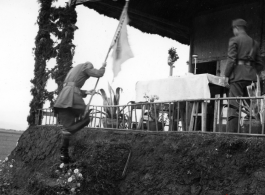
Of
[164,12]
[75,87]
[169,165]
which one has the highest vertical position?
[164,12]

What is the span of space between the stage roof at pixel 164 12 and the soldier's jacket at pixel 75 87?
4.47m

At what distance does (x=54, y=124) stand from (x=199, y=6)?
17.1 feet

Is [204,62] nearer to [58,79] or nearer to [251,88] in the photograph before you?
[58,79]

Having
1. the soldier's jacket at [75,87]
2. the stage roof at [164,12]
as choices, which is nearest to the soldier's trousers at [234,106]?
the soldier's jacket at [75,87]

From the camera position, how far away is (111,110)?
27.9 ft

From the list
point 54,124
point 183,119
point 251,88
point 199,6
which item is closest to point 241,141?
point 251,88

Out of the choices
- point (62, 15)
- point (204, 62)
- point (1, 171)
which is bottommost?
point (1, 171)

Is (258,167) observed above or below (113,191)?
above

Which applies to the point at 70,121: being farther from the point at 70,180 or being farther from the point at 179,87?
the point at 179,87

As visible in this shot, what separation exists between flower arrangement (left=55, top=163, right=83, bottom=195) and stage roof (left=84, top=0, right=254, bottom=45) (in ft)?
18.9

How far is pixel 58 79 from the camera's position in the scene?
1105cm

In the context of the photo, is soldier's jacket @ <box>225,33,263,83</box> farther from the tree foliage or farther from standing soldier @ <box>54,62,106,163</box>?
the tree foliage

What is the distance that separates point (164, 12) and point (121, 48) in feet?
16.8

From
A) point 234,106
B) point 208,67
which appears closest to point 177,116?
point 234,106
